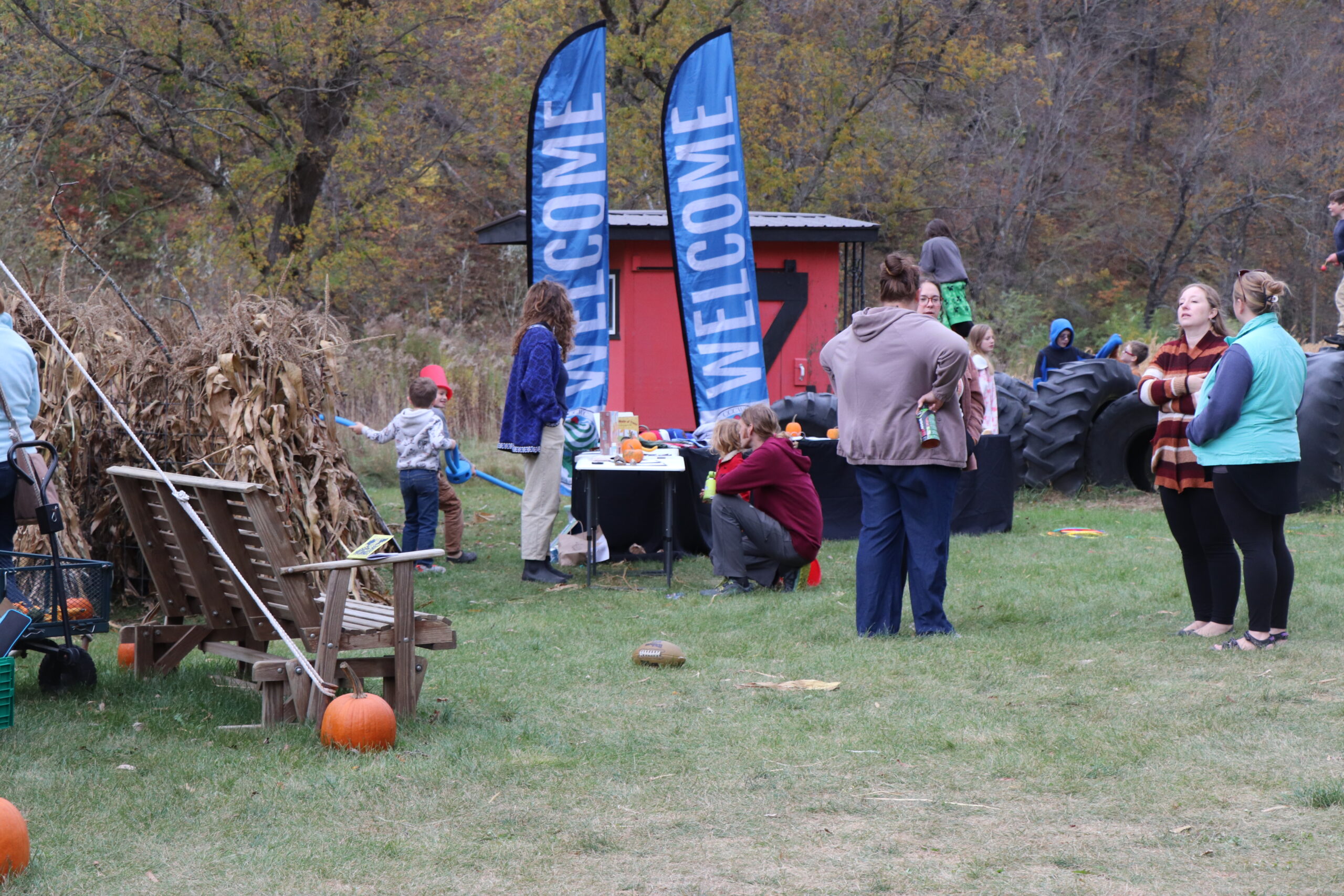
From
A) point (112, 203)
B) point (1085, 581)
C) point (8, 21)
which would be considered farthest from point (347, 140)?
point (1085, 581)

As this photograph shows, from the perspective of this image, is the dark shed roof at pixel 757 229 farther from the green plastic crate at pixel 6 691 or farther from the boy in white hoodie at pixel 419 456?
the green plastic crate at pixel 6 691

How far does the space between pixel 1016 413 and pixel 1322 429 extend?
8.37 feet

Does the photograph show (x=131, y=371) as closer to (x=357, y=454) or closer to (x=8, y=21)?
(x=357, y=454)

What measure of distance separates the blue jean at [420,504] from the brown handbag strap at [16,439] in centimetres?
341

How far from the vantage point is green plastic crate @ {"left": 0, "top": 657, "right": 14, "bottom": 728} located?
440 cm

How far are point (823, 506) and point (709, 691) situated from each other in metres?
4.88

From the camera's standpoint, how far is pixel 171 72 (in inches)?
601

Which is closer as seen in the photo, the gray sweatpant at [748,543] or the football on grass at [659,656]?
the football on grass at [659,656]

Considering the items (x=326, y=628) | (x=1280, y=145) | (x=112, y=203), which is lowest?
(x=326, y=628)

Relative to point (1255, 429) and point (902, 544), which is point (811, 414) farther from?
point (1255, 429)

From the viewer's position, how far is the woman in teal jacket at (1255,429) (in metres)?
5.72

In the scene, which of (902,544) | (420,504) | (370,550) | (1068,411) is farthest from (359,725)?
(1068,411)

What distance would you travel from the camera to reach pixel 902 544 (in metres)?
6.57

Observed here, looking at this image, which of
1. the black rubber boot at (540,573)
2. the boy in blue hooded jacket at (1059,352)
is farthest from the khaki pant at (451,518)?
the boy in blue hooded jacket at (1059,352)
